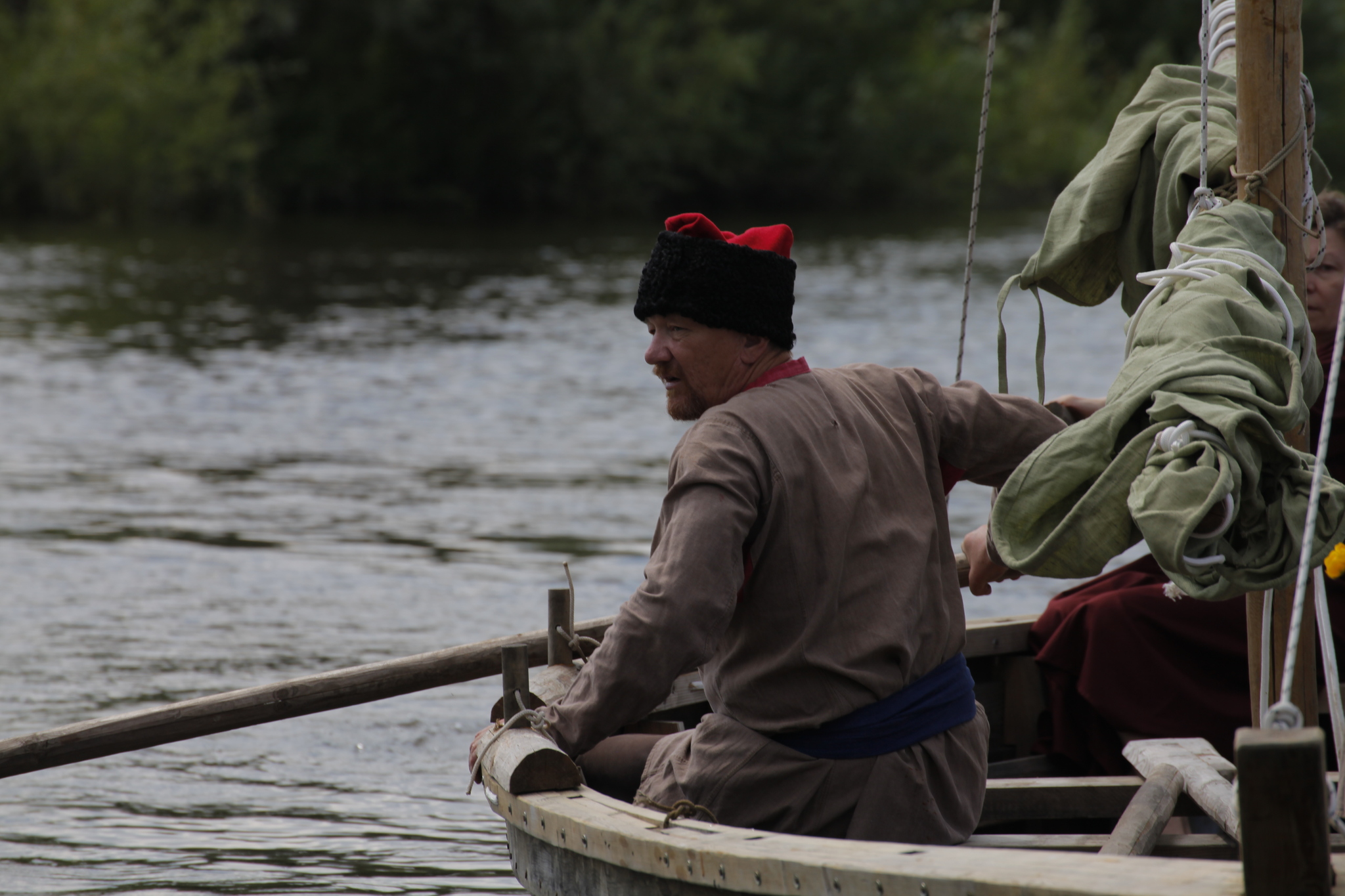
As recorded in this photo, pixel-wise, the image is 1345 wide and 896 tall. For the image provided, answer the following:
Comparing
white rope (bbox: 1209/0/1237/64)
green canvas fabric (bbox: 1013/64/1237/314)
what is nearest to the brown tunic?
green canvas fabric (bbox: 1013/64/1237/314)

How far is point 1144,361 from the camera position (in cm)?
267

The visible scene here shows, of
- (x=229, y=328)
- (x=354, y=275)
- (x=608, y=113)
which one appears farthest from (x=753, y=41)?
(x=229, y=328)

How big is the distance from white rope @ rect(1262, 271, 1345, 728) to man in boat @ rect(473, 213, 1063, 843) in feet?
1.76

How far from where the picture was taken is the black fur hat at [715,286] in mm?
2869

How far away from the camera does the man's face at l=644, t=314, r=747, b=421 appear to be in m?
2.89

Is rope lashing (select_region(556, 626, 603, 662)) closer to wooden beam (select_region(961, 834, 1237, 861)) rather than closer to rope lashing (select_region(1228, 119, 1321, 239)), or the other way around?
wooden beam (select_region(961, 834, 1237, 861))

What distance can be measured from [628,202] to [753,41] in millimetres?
3476

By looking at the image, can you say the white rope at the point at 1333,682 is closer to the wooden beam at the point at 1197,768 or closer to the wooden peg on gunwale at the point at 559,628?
the wooden beam at the point at 1197,768

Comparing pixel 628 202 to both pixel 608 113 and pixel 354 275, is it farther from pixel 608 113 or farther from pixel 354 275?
pixel 354 275

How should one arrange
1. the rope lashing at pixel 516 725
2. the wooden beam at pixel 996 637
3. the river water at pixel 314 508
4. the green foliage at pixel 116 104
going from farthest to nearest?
the green foliage at pixel 116 104 → the river water at pixel 314 508 → the wooden beam at pixel 996 637 → the rope lashing at pixel 516 725

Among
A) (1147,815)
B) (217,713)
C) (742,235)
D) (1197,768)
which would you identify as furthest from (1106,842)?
(217,713)

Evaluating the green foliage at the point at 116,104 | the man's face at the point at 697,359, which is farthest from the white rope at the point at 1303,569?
the green foliage at the point at 116,104

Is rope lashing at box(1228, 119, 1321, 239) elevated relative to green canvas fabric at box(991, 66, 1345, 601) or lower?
elevated

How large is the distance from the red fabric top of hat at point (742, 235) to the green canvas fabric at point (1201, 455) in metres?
0.59
